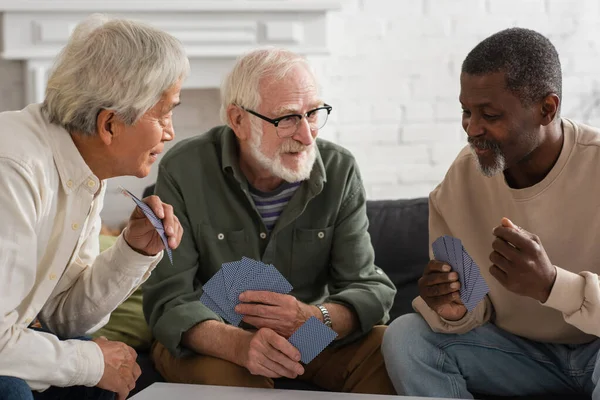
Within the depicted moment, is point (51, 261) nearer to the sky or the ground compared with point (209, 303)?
nearer to the sky

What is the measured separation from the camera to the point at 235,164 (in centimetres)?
252

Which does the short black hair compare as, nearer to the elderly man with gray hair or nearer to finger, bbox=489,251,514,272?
finger, bbox=489,251,514,272

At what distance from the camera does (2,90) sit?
145 inches

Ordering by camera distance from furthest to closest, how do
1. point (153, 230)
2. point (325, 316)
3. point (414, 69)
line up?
point (414, 69)
point (325, 316)
point (153, 230)

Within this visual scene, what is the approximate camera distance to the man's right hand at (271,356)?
2.14 meters

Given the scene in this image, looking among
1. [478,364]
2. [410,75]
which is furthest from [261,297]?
[410,75]

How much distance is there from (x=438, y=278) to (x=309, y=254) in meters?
0.52

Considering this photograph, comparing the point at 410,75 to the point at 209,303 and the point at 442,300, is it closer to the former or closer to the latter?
the point at 442,300

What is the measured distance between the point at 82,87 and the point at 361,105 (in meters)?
2.07

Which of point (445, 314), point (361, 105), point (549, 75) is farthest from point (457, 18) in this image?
point (445, 314)

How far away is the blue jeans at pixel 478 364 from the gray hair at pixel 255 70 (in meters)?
0.78

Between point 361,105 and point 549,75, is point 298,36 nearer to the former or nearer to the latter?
point 361,105

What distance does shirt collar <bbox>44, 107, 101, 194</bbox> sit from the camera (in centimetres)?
192

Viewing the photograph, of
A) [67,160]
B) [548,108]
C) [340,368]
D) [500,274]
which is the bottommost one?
[340,368]
